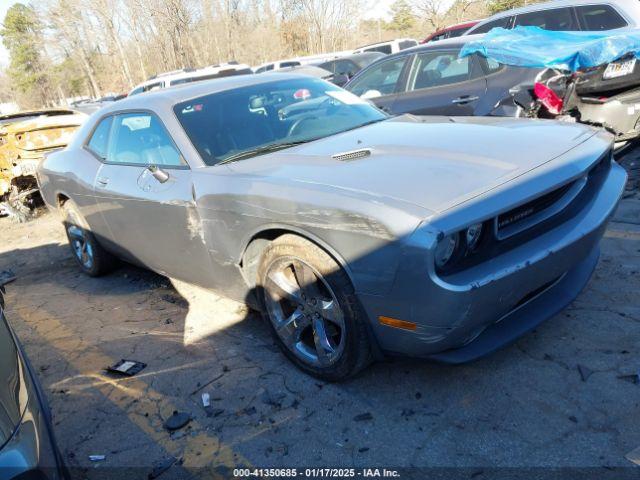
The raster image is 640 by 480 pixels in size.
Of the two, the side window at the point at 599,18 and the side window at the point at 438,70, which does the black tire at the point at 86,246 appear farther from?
the side window at the point at 599,18

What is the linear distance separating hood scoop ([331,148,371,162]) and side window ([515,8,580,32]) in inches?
224

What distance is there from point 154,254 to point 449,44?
4241mm

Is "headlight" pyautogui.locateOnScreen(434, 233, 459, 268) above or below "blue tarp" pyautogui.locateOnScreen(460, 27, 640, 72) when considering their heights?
below

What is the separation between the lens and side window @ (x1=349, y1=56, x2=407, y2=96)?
6.57 metres

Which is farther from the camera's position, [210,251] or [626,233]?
[626,233]

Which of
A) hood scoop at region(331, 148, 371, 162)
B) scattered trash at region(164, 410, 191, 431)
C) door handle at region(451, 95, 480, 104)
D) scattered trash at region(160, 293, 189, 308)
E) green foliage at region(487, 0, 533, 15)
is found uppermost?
green foliage at region(487, 0, 533, 15)

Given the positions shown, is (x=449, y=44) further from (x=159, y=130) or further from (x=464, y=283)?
(x=464, y=283)

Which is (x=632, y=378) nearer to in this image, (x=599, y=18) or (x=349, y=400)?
(x=349, y=400)

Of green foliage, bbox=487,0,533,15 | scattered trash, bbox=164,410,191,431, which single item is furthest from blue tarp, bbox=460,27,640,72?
green foliage, bbox=487,0,533,15

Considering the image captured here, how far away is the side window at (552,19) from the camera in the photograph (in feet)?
23.0

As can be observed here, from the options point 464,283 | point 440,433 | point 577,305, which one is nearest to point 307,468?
point 440,433

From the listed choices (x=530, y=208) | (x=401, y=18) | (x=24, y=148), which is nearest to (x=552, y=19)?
(x=530, y=208)

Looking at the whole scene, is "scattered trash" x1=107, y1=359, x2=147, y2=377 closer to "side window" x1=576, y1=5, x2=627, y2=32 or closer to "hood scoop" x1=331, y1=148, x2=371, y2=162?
"hood scoop" x1=331, y1=148, x2=371, y2=162

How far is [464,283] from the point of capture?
2.11 metres
